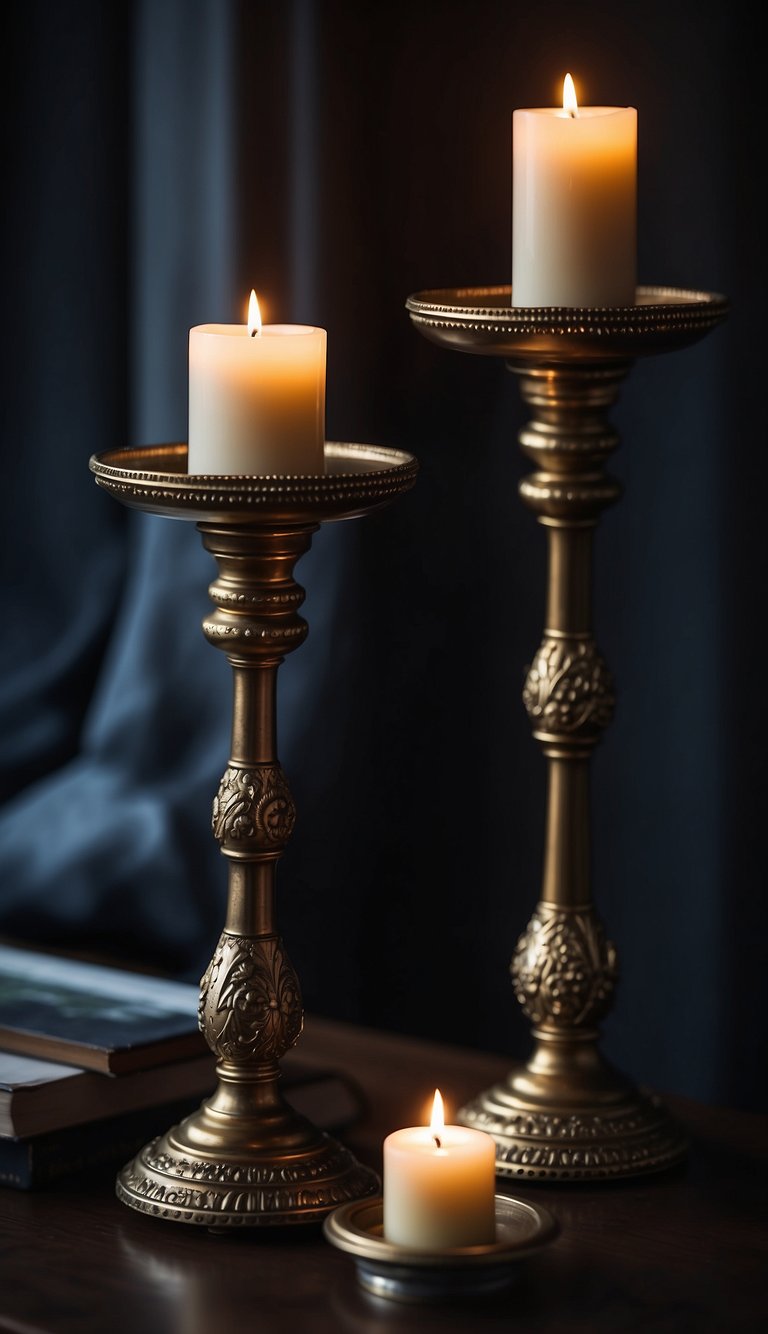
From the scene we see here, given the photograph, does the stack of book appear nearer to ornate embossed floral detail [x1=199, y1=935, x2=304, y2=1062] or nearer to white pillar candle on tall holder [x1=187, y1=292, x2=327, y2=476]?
ornate embossed floral detail [x1=199, y1=935, x2=304, y2=1062]

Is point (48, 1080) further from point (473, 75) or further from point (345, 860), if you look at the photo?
point (473, 75)

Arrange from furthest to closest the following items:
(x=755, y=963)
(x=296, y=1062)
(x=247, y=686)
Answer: (x=755, y=963) → (x=296, y=1062) → (x=247, y=686)

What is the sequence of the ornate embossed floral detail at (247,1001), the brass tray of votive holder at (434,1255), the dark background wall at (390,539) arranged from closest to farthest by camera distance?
the brass tray of votive holder at (434,1255), the ornate embossed floral detail at (247,1001), the dark background wall at (390,539)

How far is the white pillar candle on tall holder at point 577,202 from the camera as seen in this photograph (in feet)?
3.08

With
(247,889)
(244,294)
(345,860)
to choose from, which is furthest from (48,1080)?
(244,294)

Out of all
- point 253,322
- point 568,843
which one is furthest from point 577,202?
point 568,843

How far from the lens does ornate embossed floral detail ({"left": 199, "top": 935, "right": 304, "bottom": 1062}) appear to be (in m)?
0.92

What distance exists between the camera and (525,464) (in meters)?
1.34

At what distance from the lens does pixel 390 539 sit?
1.39m

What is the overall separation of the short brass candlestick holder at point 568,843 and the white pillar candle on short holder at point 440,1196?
17 centimetres

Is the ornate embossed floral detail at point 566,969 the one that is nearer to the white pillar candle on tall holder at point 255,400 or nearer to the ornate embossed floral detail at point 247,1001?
the ornate embossed floral detail at point 247,1001

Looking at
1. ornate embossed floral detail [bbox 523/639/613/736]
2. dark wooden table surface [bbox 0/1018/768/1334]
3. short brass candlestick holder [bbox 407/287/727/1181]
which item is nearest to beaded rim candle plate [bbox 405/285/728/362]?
short brass candlestick holder [bbox 407/287/727/1181]

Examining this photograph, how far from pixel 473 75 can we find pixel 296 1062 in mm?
614

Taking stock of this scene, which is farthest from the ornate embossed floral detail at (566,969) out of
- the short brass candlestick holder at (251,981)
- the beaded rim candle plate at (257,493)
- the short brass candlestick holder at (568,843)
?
the beaded rim candle plate at (257,493)
